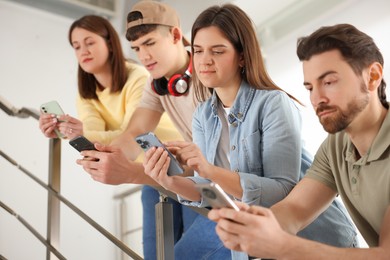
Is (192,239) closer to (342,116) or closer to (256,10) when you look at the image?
(342,116)

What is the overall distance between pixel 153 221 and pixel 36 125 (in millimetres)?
2171

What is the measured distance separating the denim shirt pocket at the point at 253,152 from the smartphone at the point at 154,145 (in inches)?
6.9

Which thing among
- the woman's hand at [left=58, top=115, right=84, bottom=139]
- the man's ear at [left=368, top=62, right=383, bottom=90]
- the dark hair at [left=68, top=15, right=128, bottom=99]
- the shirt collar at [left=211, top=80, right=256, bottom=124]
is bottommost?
the woman's hand at [left=58, top=115, right=84, bottom=139]

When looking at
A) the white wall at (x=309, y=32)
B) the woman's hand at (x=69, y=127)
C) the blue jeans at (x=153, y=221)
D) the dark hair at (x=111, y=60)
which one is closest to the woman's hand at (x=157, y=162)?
the blue jeans at (x=153, y=221)

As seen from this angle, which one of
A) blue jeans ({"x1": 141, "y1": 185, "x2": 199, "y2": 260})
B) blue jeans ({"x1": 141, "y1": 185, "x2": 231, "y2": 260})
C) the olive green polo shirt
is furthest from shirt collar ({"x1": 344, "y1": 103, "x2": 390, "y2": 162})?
blue jeans ({"x1": 141, "y1": 185, "x2": 199, "y2": 260})

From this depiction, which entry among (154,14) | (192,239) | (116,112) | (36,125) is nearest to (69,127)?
(116,112)

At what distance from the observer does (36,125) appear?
371 centimetres

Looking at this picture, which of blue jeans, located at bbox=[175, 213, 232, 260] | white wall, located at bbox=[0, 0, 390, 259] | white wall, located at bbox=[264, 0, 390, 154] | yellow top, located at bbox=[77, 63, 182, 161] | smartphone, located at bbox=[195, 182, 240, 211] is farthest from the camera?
white wall, located at bbox=[0, 0, 390, 259]

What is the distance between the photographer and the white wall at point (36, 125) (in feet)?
11.5

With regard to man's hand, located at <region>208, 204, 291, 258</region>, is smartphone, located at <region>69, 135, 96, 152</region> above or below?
above

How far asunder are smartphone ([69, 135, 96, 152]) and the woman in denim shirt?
204 millimetres

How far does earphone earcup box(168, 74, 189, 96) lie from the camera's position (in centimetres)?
173

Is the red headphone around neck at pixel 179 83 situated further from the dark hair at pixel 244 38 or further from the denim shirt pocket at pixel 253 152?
the denim shirt pocket at pixel 253 152

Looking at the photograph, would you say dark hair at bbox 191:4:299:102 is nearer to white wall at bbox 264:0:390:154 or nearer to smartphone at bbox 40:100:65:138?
smartphone at bbox 40:100:65:138
